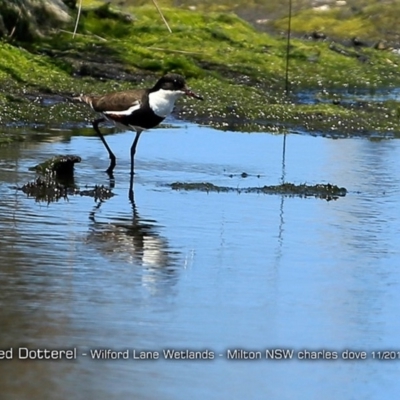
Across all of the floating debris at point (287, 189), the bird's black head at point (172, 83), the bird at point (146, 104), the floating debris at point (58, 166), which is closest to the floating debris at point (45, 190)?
the floating debris at point (58, 166)

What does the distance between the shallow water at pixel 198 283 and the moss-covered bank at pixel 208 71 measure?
164 inches

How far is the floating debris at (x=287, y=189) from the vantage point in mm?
10977

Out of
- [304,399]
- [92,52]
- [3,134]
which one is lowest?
[304,399]

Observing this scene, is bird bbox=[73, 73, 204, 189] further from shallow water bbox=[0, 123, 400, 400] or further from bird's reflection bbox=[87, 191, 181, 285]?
bird's reflection bbox=[87, 191, 181, 285]

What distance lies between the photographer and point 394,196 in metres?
11.2

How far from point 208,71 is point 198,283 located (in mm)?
12510

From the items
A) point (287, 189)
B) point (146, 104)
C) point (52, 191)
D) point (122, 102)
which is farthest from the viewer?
point (122, 102)

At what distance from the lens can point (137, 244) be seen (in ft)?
28.2

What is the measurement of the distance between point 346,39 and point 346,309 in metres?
21.2

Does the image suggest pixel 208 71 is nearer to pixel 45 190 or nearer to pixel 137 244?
pixel 45 190

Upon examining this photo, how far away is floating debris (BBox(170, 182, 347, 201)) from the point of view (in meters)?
11.0

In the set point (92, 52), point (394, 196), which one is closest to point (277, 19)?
point (92, 52)

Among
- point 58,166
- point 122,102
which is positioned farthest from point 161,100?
point 58,166

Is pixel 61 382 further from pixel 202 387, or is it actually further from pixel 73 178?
pixel 73 178
